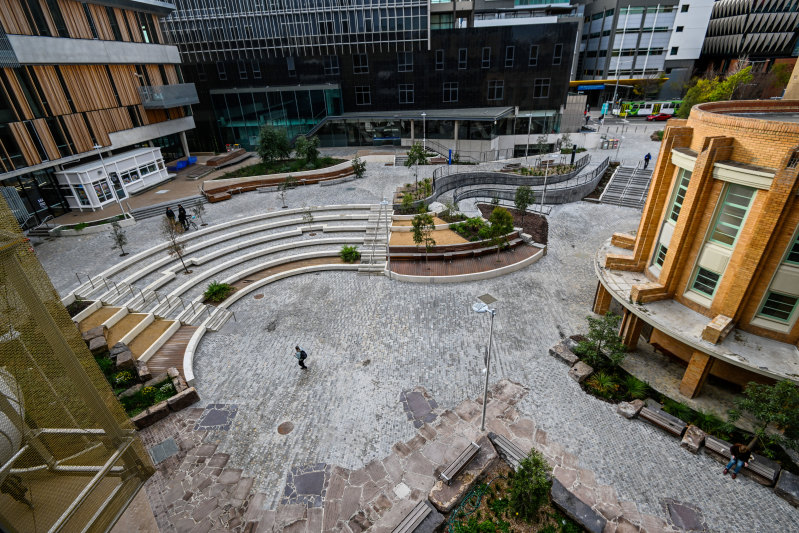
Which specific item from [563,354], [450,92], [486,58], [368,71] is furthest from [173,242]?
[486,58]

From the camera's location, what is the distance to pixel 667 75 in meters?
61.3

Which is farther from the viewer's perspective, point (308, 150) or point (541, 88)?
point (541, 88)

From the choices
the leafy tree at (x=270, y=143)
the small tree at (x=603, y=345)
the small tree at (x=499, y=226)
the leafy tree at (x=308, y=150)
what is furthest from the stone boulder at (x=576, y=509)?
the leafy tree at (x=270, y=143)

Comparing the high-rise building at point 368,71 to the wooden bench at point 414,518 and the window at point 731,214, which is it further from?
the wooden bench at point 414,518

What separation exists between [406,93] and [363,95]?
184 inches

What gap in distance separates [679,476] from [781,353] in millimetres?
5015

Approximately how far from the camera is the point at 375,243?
867 inches

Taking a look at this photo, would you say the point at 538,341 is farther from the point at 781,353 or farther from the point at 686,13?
the point at 686,13

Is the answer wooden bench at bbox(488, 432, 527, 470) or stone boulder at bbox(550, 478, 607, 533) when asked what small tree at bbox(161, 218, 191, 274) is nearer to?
wooden bench at bbox(488, 432, 527, 470)

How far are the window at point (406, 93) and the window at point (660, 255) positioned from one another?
32.9 meters

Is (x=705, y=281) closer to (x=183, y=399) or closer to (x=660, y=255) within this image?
(x=660, y=255)

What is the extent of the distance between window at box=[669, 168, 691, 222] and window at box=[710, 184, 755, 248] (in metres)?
1.19

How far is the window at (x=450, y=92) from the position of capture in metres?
40.2

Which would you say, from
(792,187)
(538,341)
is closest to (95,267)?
(538,341)
